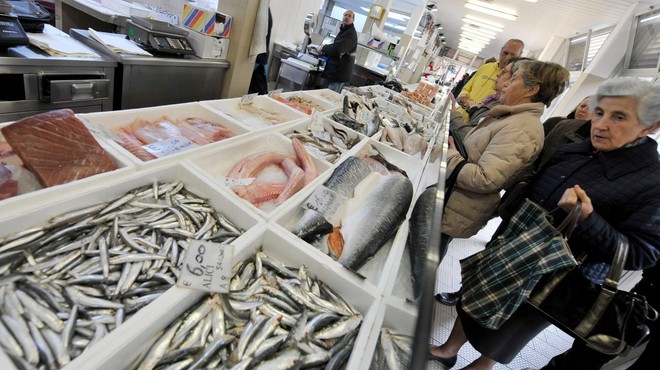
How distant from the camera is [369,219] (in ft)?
5.24

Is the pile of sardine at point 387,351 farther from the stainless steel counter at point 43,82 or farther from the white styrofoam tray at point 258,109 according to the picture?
the stainless steel counter at point 43,82

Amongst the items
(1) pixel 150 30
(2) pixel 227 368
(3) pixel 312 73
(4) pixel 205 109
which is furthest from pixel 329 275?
(3) pixel 312 73

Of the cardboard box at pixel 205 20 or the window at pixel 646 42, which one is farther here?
the window at pixel 646 42

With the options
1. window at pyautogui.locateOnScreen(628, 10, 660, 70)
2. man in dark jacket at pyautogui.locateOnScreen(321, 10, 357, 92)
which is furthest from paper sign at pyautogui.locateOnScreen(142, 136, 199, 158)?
window at pyautogui.locateOnScreen(628, 10, 660, 70)

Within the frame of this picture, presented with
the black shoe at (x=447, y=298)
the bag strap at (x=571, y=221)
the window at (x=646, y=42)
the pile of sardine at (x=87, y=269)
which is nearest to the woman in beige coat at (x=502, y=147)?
the bag strap at (x=571, y=221)

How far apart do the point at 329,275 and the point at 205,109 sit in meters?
1.77

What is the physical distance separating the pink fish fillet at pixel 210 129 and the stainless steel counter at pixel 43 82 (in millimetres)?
897

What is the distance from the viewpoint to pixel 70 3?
3975mm

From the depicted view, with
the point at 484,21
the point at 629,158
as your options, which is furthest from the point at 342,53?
the point at 484,21

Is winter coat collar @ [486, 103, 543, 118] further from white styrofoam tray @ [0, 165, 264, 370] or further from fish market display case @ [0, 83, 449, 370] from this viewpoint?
white styrofoam tray @ [0, 165, 264, 370]

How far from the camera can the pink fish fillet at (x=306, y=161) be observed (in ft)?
6.47

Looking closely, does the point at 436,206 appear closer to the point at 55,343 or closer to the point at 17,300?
the point at 55,343

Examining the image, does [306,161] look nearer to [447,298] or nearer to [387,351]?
[387,351]

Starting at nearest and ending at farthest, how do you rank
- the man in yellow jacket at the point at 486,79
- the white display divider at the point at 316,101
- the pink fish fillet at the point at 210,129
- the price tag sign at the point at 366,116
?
the pink fish fillet at the point at 210,129 → the price tag sign at the point at 366,116 → the white display divider at the point at 316,101 → the man in yellow jacket at the point at 486,79
